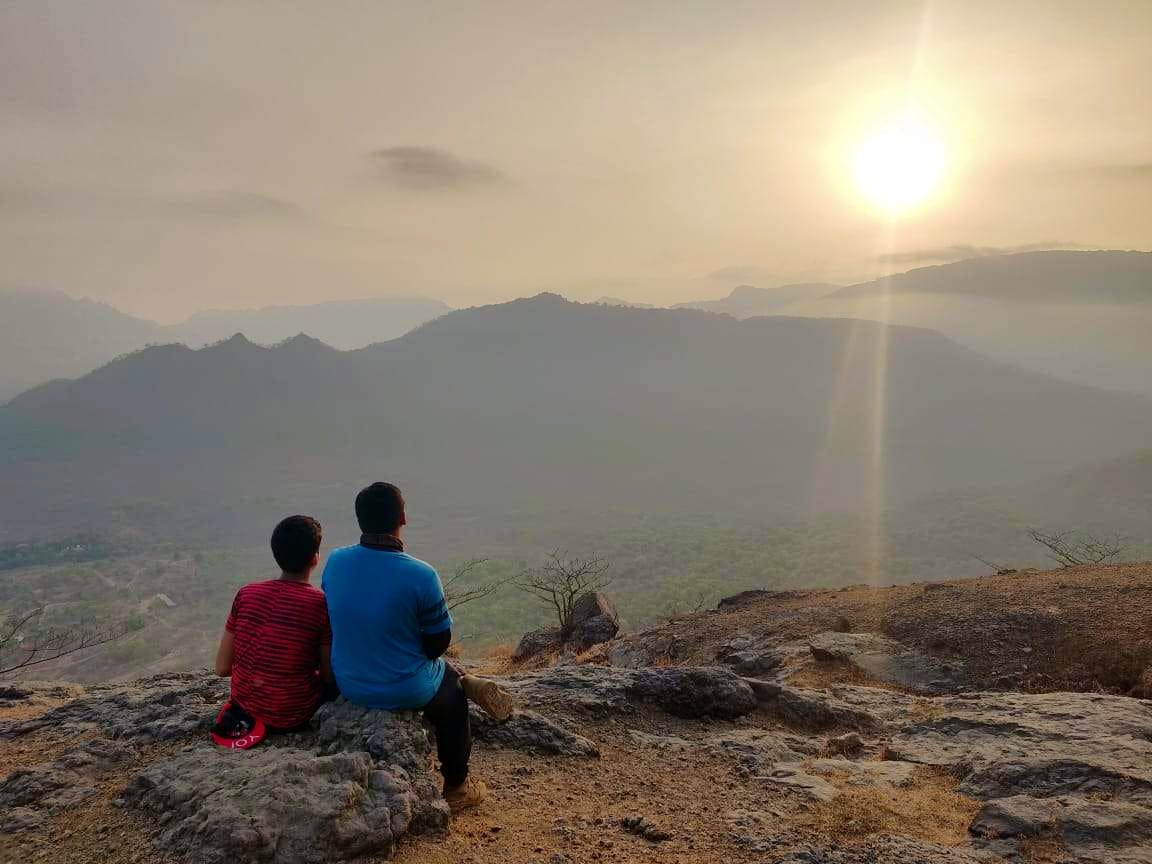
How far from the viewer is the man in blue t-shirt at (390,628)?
12.6 feet

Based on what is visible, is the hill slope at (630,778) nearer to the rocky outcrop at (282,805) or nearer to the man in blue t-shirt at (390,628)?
the rocky outcrop at (282,805)

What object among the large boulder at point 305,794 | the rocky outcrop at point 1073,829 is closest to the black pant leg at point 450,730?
the large boulder at point 305,794

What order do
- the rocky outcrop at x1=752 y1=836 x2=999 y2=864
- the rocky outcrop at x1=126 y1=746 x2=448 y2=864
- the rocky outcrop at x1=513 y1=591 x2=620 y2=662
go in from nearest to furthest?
the rocky outcrop at x1=126 y1=746 x2=448 y2=864, the rocky outcrop at x1=752 y1=836 x2=999 y2=864, the rocky outcrop at x1=513 y1=591 x2=620 y2=662

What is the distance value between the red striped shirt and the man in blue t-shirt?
0.17 metres

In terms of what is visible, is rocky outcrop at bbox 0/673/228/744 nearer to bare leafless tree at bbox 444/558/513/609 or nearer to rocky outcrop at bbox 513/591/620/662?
bare leafless tree at bbox 444/558/513/609

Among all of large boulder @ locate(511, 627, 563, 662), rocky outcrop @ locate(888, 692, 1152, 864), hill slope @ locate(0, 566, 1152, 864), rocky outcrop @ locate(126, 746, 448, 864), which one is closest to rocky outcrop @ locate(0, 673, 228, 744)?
hill slope @ locate(0, 566, 1152, 864)

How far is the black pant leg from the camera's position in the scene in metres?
4.13

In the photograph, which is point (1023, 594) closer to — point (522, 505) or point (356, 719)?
point (356, 719)

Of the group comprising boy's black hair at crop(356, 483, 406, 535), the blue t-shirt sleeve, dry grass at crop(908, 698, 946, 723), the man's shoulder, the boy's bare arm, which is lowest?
dry grass at crop(908, 698, 946, 723)

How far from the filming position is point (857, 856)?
12.7 feet

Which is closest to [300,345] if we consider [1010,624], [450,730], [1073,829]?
[1010,624]

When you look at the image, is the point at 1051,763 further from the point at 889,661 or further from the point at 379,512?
the point at 379,512

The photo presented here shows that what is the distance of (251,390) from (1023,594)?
529ft

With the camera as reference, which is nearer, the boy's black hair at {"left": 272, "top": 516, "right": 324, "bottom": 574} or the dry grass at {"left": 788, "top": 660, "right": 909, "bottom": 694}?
the boy's black hair at {"left": 272, "top": 516, "right": 324, "bottom": 574}
